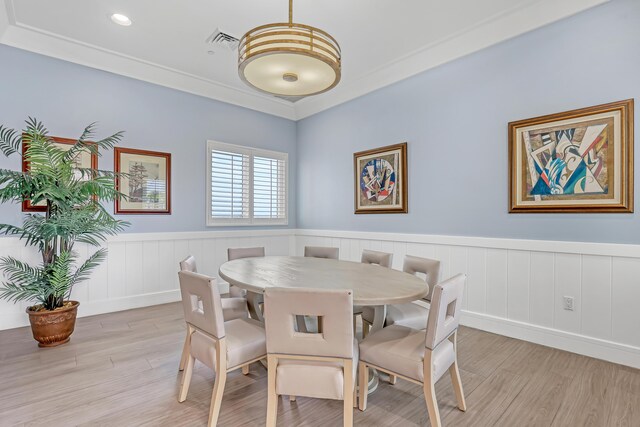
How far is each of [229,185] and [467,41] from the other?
3.57m

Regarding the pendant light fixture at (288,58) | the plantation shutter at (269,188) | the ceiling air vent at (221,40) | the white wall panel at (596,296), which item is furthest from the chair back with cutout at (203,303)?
the plantation shutter at (269,188)

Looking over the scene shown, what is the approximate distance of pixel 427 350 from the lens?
1606mm

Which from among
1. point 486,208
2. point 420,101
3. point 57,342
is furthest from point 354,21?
point 57,342

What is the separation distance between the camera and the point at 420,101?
380 cm

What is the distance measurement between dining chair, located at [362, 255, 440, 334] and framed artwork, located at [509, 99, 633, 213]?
1.20 metres

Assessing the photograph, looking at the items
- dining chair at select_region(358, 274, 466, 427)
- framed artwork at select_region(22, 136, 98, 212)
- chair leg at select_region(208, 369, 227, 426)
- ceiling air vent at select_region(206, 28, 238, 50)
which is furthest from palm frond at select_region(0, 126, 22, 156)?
dining chair at select_region(358, 274, 466, 427)

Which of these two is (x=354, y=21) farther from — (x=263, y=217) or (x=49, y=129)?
(x=49, y=129)

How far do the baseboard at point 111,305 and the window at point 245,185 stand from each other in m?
1.14

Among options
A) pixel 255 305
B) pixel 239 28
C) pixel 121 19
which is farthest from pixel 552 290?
pixel 121 19

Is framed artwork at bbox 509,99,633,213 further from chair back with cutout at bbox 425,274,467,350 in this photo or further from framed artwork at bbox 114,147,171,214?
framed artwork at bbox 114,147,171,214

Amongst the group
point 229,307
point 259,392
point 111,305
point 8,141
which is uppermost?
point 8,141

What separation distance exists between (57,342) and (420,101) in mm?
4507

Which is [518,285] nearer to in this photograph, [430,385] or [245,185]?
[430,385]

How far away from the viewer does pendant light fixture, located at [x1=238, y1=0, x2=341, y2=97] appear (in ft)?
6.06
